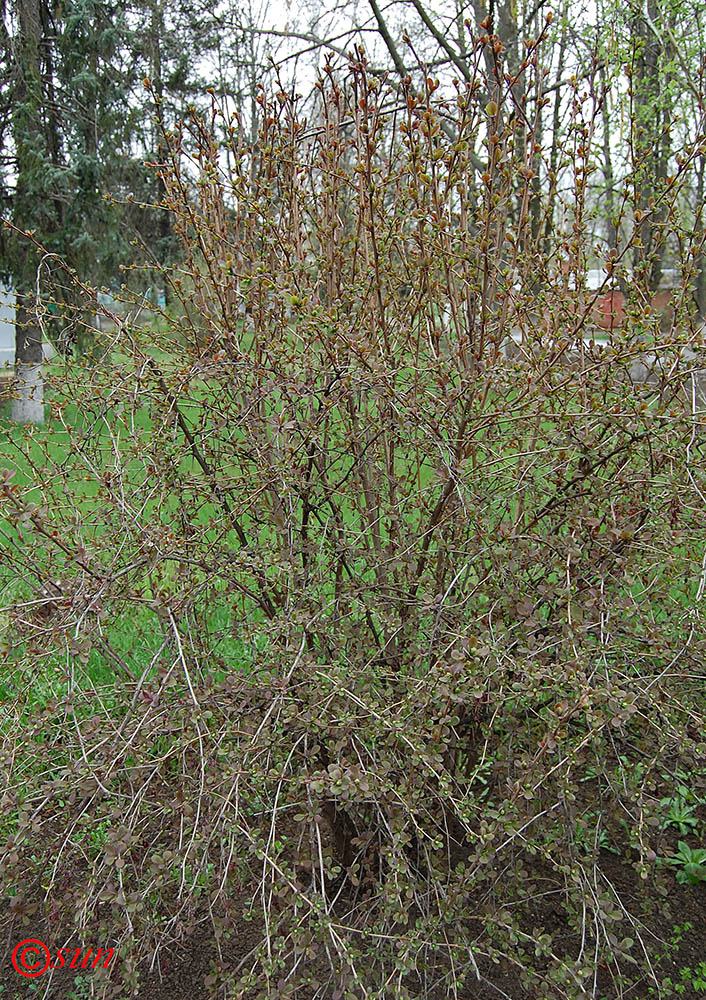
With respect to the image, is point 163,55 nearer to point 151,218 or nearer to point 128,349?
point 151,218

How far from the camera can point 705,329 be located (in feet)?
7.11

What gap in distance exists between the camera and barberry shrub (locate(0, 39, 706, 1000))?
1893 millimetres

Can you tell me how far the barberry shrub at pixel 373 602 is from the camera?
1893 mm

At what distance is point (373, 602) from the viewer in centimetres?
224

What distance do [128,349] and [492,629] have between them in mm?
1276
